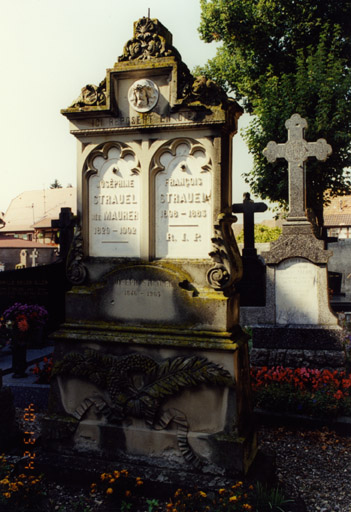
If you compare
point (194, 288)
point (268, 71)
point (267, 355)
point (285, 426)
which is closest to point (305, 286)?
point (267, 355)

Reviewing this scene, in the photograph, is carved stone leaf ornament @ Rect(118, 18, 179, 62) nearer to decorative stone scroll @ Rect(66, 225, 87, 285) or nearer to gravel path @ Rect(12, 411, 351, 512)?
decorative stone scroll @ Rect(66, 225, 87, 285)

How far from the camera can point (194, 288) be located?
3.84m

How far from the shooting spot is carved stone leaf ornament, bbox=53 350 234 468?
3656 millimetres

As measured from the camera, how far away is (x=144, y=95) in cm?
396

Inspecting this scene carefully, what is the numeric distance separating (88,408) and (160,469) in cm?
76

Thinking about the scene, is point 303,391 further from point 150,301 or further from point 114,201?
point 114,201

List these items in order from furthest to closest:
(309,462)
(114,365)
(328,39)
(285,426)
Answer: (328,39)
(285,426)
(309,462)
(114,365)

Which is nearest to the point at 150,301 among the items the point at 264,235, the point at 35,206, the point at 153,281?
the point at 153,281

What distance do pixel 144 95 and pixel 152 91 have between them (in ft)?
0.24

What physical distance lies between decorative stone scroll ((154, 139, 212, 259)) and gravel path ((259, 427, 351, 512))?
200 centimetres

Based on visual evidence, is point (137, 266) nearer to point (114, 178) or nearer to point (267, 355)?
point (114, 178)

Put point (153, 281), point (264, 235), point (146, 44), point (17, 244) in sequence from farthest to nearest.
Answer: point (17, 244), point (264, 235), point (146, 44), point (153, 281)

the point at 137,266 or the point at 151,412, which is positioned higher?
the point at 137,266

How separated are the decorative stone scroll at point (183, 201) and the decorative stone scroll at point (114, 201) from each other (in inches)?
8.0
